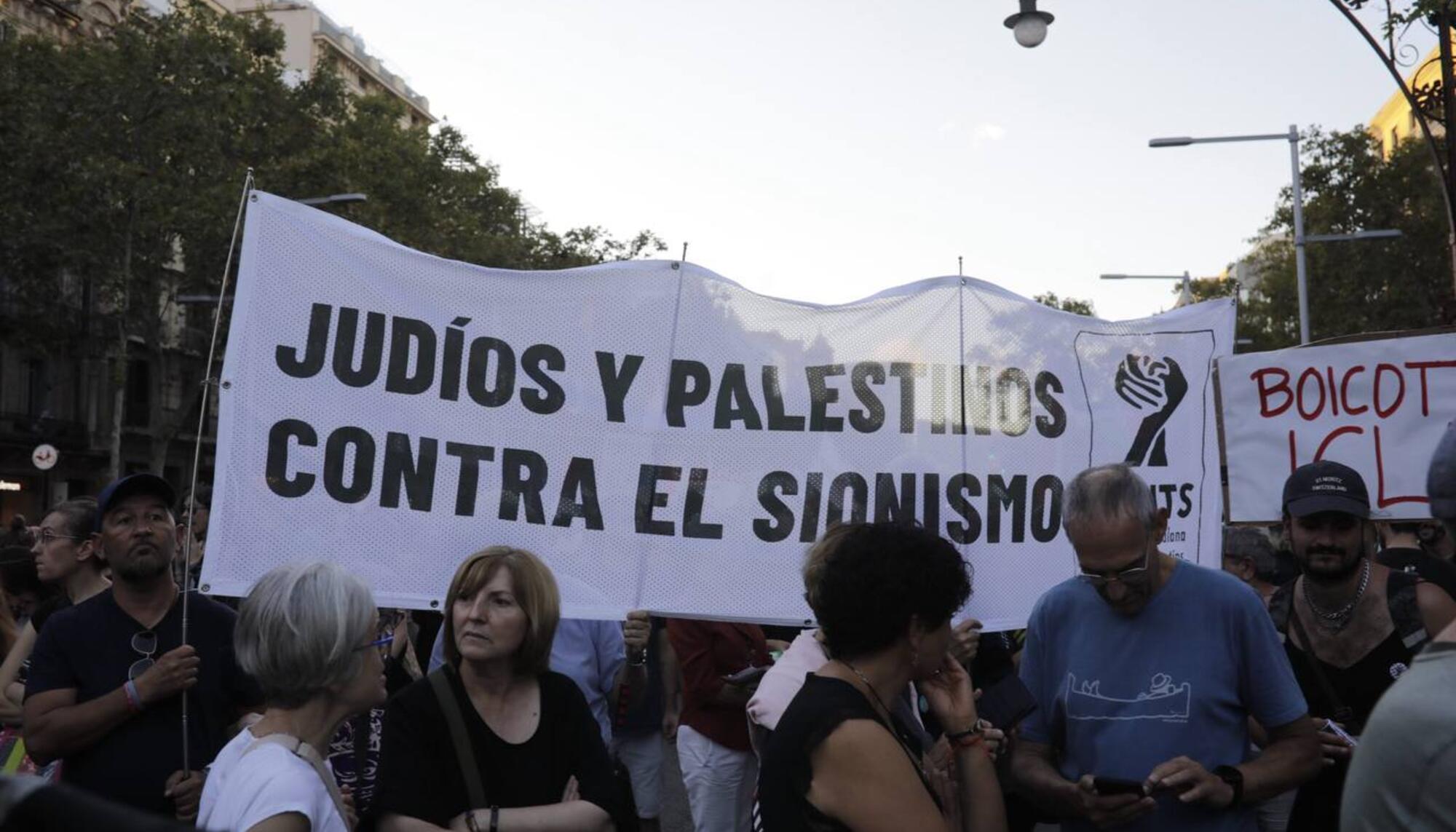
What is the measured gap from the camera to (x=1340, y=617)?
165 inches

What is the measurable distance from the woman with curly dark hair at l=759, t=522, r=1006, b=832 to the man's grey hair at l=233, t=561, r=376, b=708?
1000 mm

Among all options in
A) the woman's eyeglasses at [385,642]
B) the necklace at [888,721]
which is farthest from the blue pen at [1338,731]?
the woman's eyeglasses at [385,642]

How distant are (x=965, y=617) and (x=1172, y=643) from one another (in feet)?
4.38

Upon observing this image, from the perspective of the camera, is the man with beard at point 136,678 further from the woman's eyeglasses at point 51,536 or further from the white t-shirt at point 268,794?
the woman's eyeglasses at point 51,536

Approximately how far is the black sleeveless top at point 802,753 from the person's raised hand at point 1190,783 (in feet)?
2.51

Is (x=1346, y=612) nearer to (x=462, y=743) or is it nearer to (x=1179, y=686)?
(x=1179, y=686)

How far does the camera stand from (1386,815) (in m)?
1.63

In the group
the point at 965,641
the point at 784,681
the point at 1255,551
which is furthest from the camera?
the point at 1255,551

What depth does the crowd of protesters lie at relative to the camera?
9.63 feet

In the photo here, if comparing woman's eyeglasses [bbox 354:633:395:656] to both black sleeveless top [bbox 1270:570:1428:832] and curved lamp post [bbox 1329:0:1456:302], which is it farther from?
curved lamp post [bbox 1329:0:1456:302]

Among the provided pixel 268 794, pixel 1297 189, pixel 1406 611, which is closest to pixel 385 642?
pixel 268 794

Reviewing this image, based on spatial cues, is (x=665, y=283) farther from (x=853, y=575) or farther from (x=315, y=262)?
(x=853, y=575)

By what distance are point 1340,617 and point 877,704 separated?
6.50ft

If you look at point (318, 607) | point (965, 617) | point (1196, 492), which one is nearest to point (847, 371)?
point (965, 617)
